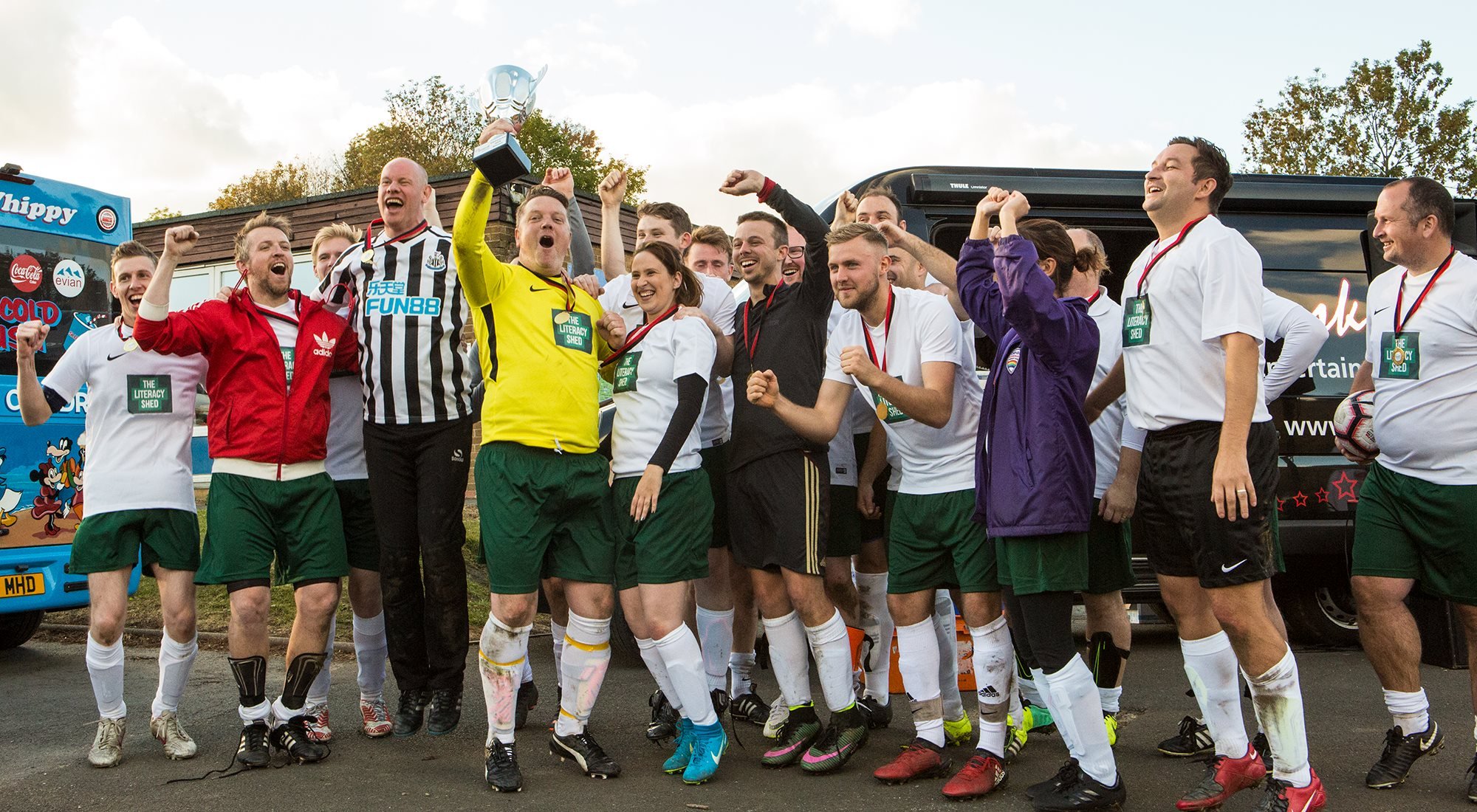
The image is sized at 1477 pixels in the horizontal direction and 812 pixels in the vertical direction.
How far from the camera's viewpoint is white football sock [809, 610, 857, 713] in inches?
179

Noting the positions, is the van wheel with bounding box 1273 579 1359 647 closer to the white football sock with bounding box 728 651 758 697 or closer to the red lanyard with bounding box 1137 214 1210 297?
the white football sock with bounding box 728 651 758 697

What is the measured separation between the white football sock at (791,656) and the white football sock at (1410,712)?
2071mm

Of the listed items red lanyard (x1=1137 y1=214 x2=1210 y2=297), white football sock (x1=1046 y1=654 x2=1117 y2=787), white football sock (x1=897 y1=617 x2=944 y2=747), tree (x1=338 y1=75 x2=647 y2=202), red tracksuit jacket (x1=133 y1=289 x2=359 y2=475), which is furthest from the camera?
tree (x1=338 y1=75 x2=647 y2=202)

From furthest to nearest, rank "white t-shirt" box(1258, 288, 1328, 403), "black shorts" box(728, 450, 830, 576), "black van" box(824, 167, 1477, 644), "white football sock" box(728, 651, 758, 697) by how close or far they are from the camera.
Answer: "black van" box(824, 167, 1477, 644) → "white football sock" box(728, 651, 758, 697) → "white t-shirt" box(1258, 288, 1328, 403) → "black shorts" box(728, 450, 830, 576)

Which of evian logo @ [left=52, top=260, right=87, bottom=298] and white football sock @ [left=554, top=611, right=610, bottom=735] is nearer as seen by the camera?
white football sock @ [left=554, top=611, right=610, bottom=735]

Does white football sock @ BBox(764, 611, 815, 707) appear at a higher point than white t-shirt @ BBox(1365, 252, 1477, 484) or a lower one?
lower

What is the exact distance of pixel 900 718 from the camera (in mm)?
5508

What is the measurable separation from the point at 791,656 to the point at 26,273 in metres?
5.75

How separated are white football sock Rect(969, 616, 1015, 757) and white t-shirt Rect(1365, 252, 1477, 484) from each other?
5.39 ft

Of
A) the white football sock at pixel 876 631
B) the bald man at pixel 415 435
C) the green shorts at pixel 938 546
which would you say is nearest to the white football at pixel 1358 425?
the green shorts at pixel 938 546

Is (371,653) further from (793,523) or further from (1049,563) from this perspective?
(1049,563)

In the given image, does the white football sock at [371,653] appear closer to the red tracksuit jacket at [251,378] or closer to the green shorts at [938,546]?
the red tracksuit jacket at [251,378]

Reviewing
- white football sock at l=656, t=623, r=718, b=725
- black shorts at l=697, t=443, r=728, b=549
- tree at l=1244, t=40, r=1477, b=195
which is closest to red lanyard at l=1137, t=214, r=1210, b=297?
black shorts at l=697, t=443, r=728, b=549

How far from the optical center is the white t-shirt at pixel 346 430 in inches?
205
